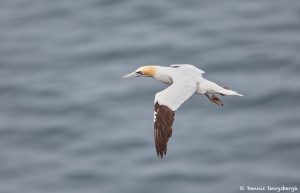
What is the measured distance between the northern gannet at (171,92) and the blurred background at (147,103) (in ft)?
38.1

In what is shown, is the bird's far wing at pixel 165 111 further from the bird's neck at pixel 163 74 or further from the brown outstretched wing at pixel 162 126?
the bird's neck at pixel 163 74

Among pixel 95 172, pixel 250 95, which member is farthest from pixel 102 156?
pixel 250 95

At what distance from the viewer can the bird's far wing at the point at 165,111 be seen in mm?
17734

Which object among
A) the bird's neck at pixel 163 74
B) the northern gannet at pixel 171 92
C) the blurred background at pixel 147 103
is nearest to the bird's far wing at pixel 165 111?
the northern gannet at pixel 171 92

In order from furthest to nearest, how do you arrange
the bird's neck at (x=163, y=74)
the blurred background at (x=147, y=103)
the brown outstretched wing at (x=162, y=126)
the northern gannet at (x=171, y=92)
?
the blurred background at (x=147, y=103)
the bird's neck at (x=163, y=74)
the northern gannet at (x=171, y=92)
the brown outstretched wing at (x=162, y=126)

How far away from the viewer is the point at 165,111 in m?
18.0

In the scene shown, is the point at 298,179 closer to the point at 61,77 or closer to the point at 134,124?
the point at 134,124

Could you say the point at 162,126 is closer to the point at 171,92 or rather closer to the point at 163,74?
the point at 171,92

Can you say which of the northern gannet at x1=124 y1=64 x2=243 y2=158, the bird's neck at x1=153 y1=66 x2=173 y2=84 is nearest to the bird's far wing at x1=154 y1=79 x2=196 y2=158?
the northern gannet at x1=124 y1=64 x2=243 y2=158

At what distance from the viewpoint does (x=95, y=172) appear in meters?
33.3

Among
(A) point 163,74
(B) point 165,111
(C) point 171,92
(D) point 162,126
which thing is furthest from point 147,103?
(D) point 162,126

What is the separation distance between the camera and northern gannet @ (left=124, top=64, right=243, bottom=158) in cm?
1781

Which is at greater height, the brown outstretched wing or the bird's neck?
the bird's neck

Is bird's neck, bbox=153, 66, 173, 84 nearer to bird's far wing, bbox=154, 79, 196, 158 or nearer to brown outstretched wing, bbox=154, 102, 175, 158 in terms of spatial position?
bird's far wing, bbox=154, 79, 196, 158
